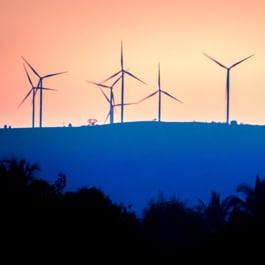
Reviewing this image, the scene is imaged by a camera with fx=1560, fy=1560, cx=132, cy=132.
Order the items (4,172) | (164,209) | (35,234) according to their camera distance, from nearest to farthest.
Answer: (35,234) < (4,172) < (164,209)

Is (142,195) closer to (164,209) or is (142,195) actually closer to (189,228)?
(164,209)

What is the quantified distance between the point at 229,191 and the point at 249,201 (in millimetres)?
94968

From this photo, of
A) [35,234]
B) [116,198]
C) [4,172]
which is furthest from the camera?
[116,198]

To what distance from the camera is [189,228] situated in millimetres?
100375

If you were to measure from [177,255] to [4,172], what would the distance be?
19.2 metres

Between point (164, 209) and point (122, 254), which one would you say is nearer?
point (122, 254)

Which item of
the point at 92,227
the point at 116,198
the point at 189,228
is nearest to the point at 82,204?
the point at 92,227

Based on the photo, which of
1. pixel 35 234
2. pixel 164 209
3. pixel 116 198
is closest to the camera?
pixel 35 234

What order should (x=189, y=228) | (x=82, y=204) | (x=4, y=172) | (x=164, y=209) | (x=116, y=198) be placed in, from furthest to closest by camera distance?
(x=116, y=198), (x=164, y=209), (x=189, y=228), (x=4, y=172), (x=82, y=204)

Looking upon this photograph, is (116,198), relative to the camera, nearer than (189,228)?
No

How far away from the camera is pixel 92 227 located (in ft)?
206

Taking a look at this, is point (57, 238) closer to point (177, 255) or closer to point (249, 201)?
point (177, 255)

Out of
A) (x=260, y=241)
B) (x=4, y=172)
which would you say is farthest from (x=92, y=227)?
(x=4, y=172)

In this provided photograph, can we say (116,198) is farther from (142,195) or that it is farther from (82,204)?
(82,204)
